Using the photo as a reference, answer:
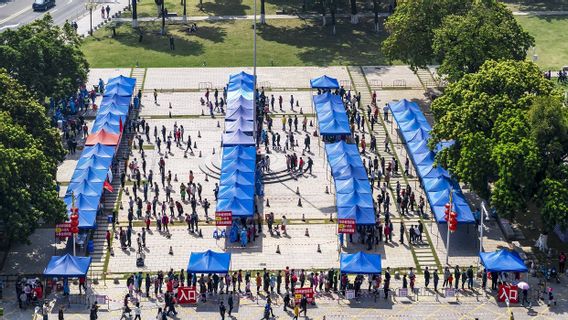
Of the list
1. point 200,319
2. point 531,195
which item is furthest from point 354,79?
point 200,319

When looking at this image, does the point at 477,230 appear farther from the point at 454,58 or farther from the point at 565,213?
the point at 454,58

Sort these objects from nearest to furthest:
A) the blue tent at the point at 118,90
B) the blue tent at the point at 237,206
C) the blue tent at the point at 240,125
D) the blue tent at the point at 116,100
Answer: the blue tent at the point at 237,206 → the blue tent at the point at 240,125 → the blue tent at the point at 116,100 → the blue tent at the point at 118,90

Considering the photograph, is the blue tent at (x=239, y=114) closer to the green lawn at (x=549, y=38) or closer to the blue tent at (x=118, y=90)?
the blue tent at (x=118, y=90)

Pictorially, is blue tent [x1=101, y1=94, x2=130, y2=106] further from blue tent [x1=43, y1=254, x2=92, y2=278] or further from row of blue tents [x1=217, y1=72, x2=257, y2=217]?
blue tent [x1=43, y1=254, x2=92, y2=278]

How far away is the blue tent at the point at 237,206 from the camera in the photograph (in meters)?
88.7

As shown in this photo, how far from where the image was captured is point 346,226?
8638cm

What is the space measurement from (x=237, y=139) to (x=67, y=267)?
28006 mm

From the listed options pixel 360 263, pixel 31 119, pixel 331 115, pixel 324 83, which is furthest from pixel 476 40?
pixel 31 119

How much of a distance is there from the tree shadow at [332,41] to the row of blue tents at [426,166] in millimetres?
23892

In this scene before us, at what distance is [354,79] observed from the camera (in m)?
128

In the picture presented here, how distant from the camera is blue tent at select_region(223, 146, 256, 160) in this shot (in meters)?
97.7

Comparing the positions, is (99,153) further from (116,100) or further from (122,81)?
(122,81)

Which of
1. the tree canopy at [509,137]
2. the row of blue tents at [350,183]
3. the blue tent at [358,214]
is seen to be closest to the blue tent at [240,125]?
the row of blue tents at [350,183]

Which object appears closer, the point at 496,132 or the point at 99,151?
the point at 496,132
